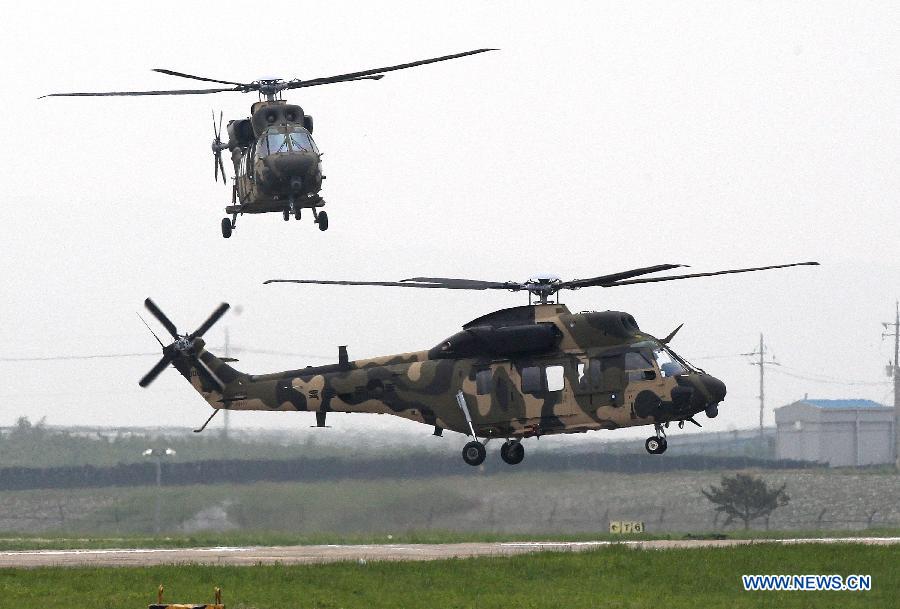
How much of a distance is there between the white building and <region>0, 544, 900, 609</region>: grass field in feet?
258

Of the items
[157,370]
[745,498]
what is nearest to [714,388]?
[157,370]

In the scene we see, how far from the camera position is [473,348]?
1608 inches

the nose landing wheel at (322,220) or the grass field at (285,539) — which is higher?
the nose landing wheel at (322,220)

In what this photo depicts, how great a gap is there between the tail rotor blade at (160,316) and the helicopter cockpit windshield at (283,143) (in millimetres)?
5957

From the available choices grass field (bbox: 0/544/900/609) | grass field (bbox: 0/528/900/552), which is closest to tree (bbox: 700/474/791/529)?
grass field (bbox: 0/528/900/552)

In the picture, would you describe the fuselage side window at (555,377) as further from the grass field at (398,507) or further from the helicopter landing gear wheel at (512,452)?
the grass field at (398,507)

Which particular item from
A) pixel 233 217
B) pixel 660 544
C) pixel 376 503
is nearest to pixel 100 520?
pixel 376 503

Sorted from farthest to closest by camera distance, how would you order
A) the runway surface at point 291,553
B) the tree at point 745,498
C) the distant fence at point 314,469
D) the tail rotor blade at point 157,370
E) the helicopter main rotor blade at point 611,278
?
1. the tree at point 745,498
2. the distant fence at point 314,469
3. the runway surface at point 291,553
4. the tail rotor blade at point 157,370
5. the helicopter main rotor blade at point 611,278

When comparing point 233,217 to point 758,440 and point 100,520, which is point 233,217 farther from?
point 758,440

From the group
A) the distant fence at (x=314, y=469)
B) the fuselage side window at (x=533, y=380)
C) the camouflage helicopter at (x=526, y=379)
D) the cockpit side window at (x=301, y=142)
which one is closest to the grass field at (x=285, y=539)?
the distant fence at (x=314, y=469)

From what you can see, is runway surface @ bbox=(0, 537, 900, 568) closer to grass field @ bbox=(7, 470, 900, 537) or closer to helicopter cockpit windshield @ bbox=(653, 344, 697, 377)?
grass field @ bbox=(7, 470, 900, 537)

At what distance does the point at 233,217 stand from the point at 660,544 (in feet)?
75.2

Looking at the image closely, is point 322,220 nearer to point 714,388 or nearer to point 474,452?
point 474,452

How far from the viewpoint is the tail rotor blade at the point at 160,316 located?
4559 cm
